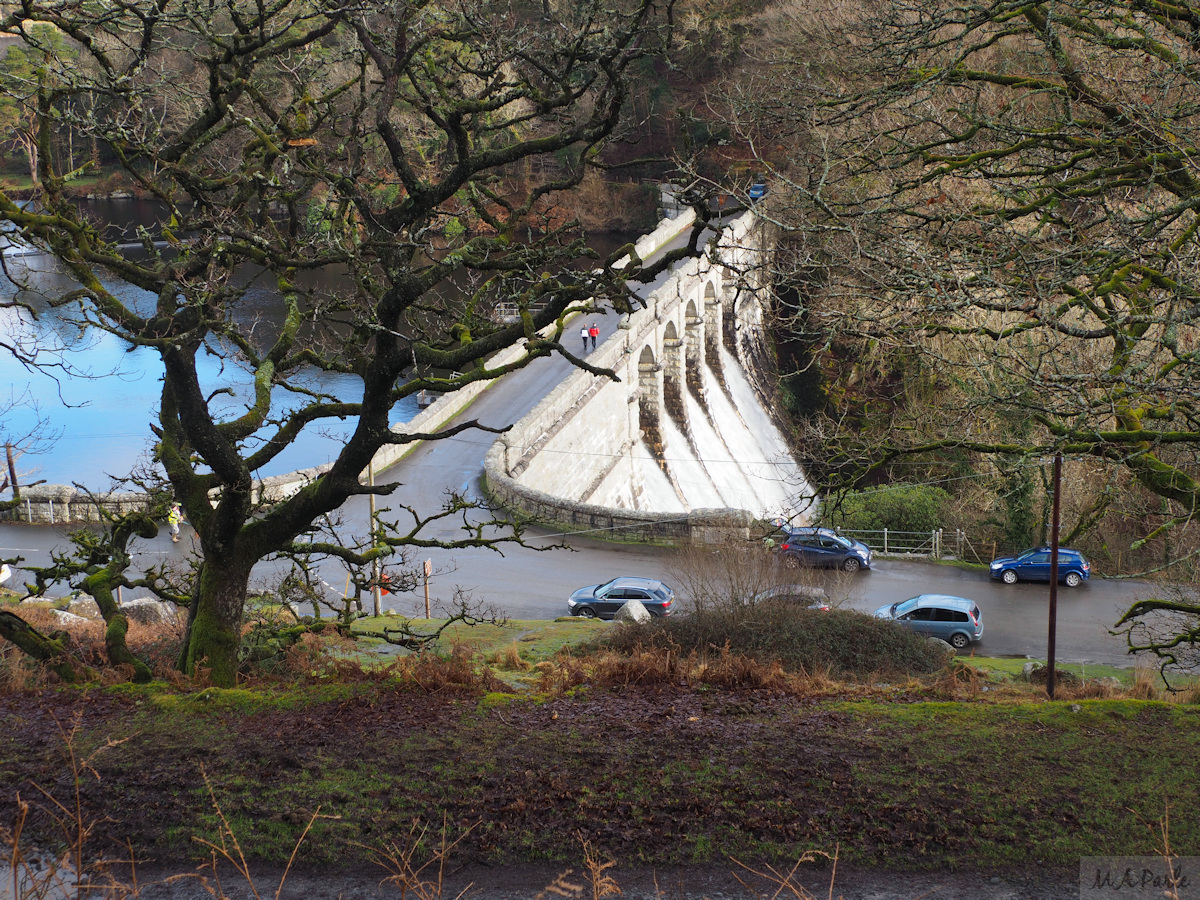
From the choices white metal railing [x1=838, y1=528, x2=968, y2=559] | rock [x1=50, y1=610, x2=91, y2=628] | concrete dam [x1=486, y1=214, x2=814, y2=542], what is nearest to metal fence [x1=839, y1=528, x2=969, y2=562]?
white metal railing [x1=838, y1=528, x2=968, y2=559]

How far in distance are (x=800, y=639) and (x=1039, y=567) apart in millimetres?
11747

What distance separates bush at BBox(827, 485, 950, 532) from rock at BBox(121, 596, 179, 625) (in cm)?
1698

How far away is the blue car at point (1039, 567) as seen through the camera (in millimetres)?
22234

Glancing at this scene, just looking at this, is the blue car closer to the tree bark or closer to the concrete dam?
the concrete dam

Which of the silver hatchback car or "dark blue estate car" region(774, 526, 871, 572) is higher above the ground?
"dark blue estate car" region(774, 526, 871, 572)

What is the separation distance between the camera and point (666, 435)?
1484 inches

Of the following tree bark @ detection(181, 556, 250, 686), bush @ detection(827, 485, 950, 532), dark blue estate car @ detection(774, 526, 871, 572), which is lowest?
tree bark @ detection(181, 556, 250, 686)

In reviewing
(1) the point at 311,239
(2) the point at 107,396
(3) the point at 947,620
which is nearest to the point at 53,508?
(2) the point at 107,396

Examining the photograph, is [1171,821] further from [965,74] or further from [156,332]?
[156,332]

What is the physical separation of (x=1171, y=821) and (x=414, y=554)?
1922cm

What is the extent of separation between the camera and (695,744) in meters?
7.86

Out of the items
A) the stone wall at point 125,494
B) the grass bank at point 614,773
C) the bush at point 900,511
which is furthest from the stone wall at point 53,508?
the bush at point 900,511

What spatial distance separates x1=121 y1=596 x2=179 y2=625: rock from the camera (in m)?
16.4

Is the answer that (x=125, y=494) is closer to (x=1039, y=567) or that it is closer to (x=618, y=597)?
(x=618, y=597)
